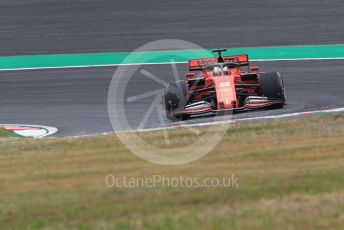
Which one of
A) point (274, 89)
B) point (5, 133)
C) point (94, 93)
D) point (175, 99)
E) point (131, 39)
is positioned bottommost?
point (5, 133)

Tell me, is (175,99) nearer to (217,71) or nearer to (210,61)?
(217,71)

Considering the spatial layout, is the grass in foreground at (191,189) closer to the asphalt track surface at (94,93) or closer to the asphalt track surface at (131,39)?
the asphalt track surface at (94,93)

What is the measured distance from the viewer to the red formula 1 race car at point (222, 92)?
643 inches

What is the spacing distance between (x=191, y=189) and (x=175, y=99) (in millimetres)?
8060

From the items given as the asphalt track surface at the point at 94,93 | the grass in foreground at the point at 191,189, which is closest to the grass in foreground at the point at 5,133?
the asphalt track surface at the point at 94,93

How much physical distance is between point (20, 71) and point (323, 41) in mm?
7743

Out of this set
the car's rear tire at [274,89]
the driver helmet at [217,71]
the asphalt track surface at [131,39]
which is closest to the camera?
the car's rear tire at [274,89]

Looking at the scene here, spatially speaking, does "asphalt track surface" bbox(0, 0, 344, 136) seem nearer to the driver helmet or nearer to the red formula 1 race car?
the red formula 1 race car

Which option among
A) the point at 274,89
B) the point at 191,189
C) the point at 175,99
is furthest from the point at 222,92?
the point at 191,189

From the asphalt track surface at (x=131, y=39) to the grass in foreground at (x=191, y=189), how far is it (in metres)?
5.74

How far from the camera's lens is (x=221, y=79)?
16578 mm

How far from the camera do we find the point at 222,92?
16.3m

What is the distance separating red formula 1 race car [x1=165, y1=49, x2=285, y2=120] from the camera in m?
16.3

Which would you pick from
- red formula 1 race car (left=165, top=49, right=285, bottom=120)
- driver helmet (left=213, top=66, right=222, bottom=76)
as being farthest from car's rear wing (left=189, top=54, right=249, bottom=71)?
driver helmet (left=213, top=66, right=222, bottom=76)
